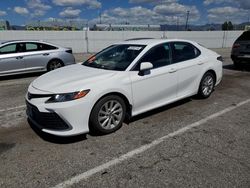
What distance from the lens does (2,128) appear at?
181 inches

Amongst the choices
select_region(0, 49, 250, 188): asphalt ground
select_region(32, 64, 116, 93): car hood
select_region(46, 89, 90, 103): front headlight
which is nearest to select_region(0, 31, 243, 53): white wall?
select_region(0, 49, 250, 188): asphalt ground

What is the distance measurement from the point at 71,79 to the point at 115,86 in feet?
2.41

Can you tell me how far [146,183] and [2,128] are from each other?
299 cm

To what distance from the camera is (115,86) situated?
4.13 meters

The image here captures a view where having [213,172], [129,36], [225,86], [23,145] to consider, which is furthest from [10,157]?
[129,36]

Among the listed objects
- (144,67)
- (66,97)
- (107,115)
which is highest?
(144,67)

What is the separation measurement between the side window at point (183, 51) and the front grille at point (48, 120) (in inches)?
105

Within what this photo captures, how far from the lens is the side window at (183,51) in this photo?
17.4 ft

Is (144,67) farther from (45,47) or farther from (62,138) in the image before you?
(45,47)

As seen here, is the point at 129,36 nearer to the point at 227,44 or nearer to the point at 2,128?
the point at 227,44

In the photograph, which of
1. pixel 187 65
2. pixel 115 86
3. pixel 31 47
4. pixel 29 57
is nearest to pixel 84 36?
pixel 31 47

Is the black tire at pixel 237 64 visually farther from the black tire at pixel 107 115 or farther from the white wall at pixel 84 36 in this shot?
the white wall at pixel 84 36

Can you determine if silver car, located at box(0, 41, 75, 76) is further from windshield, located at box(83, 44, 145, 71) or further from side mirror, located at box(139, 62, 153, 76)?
side mirror, located at box(139, 62, 153, 76)

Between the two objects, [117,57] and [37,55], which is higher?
[117,57]
